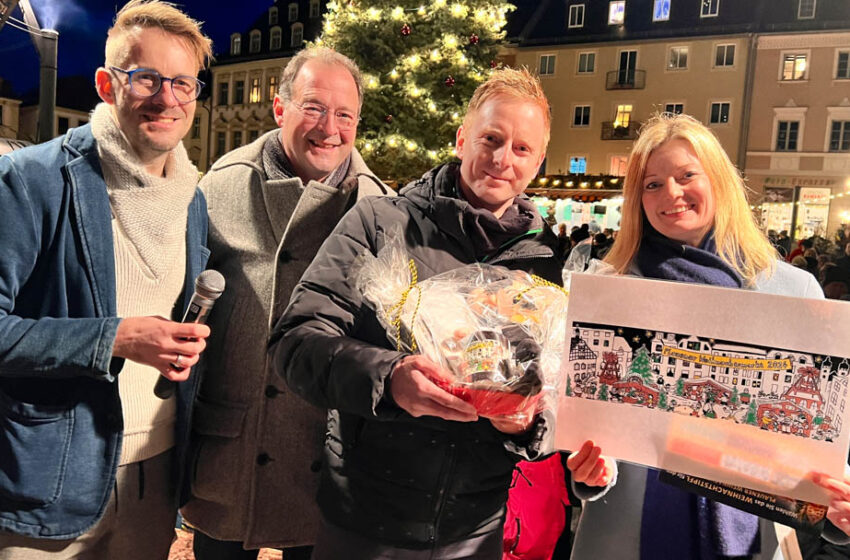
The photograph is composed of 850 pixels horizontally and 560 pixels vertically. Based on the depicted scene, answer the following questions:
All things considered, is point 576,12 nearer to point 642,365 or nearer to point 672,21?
point 672,21

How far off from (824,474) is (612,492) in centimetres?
57

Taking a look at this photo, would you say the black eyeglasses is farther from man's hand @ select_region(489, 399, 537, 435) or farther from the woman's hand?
the woman's hand

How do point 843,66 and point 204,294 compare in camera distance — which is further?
point 843,66

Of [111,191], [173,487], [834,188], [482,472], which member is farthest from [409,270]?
[834,188]

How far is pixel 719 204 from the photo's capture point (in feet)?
5.32

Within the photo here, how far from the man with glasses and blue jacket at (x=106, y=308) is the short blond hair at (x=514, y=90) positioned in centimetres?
80

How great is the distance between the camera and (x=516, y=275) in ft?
4.33

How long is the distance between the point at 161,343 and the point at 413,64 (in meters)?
8.48

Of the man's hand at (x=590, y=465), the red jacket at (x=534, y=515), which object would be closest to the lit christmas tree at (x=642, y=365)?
the man's hand at (x=590, y=465)

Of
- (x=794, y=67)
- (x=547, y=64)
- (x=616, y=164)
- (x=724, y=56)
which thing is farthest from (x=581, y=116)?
(x=794, y=67)

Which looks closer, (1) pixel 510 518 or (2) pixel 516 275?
(2) pixel 516 275

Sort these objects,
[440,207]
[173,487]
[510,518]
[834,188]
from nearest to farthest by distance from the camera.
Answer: [440,207], [173,487], [510,518], [834,188]

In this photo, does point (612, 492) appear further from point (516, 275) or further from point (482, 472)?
point (516, 275)

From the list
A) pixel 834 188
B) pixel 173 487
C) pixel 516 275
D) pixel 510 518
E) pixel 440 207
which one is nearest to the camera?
pixel 516 275
